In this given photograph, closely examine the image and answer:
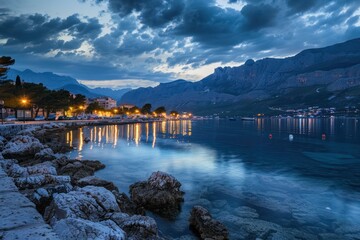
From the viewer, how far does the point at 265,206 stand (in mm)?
19391

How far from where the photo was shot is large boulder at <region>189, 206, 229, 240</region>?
1384cm

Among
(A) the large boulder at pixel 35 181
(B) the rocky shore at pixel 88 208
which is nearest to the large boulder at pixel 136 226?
(B) the rocky shore at pixel 88 208

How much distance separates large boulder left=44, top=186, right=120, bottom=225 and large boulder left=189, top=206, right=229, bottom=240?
16.0 feet

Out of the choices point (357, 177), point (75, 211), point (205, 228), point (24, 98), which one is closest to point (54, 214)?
point (75, 211)

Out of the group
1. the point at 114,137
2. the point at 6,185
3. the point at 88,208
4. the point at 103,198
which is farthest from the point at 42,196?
the point at 114,137

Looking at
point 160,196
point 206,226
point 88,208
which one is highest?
point 88,208

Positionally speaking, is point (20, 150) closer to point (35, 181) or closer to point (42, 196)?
point (35, 181)

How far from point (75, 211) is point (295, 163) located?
1382 inches

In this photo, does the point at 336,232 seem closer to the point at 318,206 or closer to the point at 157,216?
the point at 318,206

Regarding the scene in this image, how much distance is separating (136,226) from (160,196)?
23.9 feet

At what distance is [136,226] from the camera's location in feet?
37.4

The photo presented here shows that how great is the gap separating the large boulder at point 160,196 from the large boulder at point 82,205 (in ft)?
18.0

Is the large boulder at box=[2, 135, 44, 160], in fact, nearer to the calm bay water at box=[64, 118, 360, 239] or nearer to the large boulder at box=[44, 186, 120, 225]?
the calm bay water at box=[64, 118, 360, 239]

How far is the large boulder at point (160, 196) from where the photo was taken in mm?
17953
